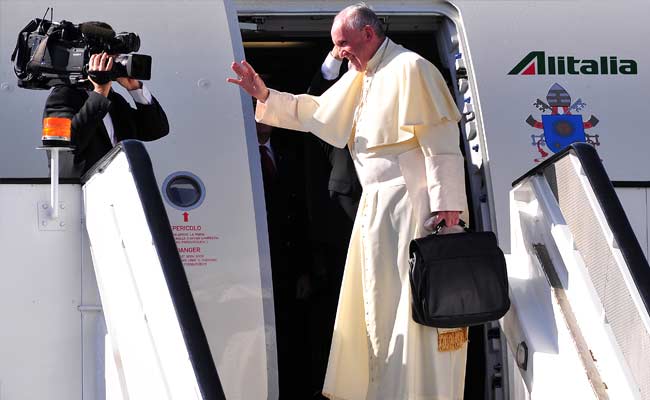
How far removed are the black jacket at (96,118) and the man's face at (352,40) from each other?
2.72 ft

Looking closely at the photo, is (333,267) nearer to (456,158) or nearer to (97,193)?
(456,158)

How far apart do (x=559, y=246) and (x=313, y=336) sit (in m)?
2.10

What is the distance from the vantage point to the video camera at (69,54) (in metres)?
4.59

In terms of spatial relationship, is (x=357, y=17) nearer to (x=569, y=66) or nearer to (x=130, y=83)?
(x=130, y=83)

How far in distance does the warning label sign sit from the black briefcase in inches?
39.4

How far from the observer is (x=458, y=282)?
4668mm

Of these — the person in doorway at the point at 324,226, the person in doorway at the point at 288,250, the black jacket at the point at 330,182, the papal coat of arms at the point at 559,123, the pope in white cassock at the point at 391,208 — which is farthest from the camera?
the person in doorway at the point at 288,250

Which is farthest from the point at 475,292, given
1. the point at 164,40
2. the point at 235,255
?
the point at 164,40

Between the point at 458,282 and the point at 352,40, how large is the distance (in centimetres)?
116

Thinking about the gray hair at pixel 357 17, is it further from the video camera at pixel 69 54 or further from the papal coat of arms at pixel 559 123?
the papal coat of arms at pixel 559 123

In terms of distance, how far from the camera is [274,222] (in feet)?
20.2

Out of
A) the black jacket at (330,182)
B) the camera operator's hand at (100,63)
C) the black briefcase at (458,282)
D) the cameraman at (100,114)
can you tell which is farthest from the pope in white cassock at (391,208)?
the camera operator's hand at (100,63)

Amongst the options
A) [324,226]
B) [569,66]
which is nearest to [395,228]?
[324,226]

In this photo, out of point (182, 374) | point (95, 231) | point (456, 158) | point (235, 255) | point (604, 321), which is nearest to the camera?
point (182, 374)
